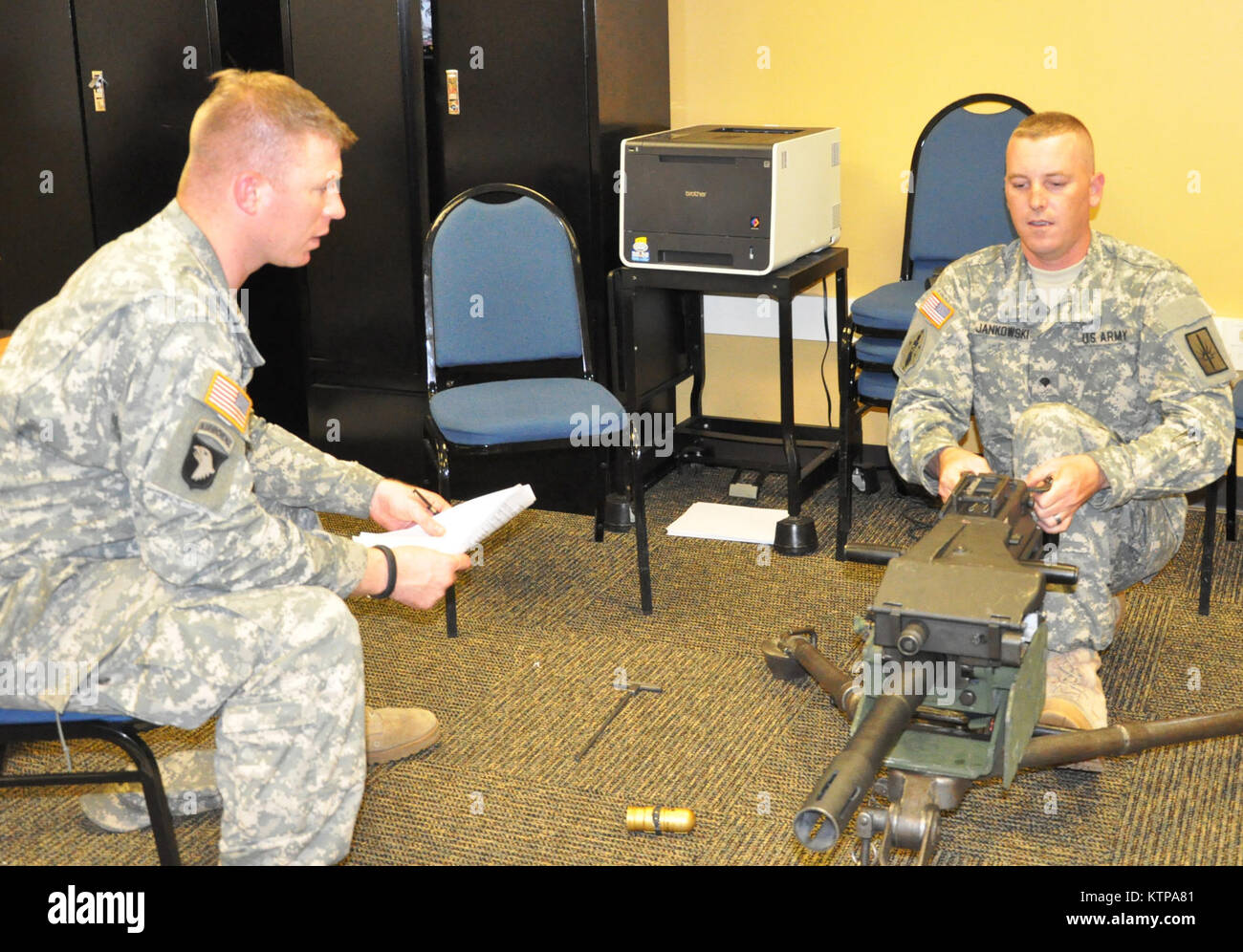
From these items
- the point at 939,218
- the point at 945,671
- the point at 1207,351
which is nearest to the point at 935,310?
the point at 1207,351

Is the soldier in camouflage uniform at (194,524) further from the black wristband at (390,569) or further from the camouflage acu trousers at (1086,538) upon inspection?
the camouflage acu trousers at (1086,538)

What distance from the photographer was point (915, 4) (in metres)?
3.66

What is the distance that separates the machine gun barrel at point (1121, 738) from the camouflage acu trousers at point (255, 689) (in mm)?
1008

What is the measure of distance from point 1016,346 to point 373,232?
1929 mm

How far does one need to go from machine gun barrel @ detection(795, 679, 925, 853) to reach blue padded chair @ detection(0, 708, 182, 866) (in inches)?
35.6

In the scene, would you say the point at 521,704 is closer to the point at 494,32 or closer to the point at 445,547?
the point at 445,547

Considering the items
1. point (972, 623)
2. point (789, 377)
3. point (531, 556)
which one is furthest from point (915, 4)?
point (972, 623)

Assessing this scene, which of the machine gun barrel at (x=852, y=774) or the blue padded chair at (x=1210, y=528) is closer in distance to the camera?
the machine gun barrel at (x=852, y=774)

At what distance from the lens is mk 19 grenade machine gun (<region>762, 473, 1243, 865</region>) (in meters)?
1.44

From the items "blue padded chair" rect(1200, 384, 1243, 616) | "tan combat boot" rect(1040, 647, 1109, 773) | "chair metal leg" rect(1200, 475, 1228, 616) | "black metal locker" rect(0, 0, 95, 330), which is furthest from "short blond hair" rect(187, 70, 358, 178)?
"black metal locker" rect(0, 0, 95, 330)

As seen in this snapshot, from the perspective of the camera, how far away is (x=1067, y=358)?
2572 millimetres

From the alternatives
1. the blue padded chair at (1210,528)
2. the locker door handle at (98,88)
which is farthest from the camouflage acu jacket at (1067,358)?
the locker door handle at (98,88)

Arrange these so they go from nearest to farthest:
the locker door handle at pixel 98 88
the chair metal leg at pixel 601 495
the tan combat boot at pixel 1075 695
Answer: the tan combat boot at pixel 1075 695, the chair metal leg at pixel 601 495, the locker door handle at pixel 98 88

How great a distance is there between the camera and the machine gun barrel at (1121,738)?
77.8 inches
